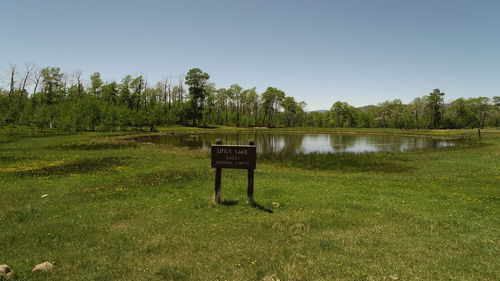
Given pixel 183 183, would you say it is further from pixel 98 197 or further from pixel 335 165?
pixel 335 165

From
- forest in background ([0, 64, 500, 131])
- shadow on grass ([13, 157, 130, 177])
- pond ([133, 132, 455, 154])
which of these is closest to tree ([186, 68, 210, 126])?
forest in background ([0, 64, 500, 131])

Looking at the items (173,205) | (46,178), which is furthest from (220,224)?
(46,178)

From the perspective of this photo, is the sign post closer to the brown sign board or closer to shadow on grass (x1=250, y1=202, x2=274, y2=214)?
the brown sign board

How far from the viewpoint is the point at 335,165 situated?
105 ft

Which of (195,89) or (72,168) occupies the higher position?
(195,89)

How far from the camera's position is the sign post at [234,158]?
12984 millimetres

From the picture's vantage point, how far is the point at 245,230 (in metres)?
10.1

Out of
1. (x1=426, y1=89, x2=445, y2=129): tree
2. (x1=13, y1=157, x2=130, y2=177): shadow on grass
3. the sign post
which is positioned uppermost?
(x1=426, y1=89, x2=445, y2=129): tree

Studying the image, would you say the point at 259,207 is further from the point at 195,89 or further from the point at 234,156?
the point at 195,89

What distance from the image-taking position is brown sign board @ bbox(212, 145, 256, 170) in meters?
13.0

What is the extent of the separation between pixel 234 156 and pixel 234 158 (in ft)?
0.34

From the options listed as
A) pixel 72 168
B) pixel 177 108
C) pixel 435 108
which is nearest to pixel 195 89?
pixel 177 108

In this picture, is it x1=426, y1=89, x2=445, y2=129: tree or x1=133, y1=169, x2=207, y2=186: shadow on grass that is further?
x1=426, y1=89, x2=445, y2=129: tree

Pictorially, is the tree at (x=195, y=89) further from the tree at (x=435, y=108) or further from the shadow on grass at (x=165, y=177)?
the tree at (x=435, y=108)
